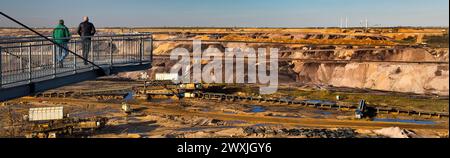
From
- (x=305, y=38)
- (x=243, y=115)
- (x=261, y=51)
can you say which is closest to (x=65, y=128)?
(x=243, y=115)

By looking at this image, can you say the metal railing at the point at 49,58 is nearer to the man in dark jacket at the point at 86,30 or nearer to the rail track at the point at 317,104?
the man in dark jacket at the point at 86,30

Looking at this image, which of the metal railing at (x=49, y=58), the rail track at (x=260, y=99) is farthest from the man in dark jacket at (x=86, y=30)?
the rail track at (x=260, y=99)

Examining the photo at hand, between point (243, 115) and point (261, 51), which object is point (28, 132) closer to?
point (243, 115)

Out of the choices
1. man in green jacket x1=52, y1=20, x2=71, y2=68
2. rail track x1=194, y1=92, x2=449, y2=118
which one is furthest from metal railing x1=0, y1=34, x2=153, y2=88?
rail track x1=194, y1=92, x2=449, y2=118

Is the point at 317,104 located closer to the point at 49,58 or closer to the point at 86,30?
the point at 86,30

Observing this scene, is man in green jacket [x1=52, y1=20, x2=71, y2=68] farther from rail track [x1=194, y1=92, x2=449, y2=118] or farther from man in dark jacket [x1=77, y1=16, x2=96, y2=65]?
rail track [x1=194, y1=92, x2=449, y2=118]

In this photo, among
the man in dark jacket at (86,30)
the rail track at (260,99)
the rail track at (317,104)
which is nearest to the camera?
the man in dark jacket at (86,30)

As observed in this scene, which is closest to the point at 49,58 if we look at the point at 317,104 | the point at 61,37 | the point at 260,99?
the point at 61,37

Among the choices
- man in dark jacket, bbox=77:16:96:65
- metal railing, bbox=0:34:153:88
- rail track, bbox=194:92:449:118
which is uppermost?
man in dark jacket, bbox=77:16:96:65

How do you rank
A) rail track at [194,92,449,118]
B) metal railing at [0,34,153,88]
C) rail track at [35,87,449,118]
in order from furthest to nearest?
1. rail track at [35,87,449,118]
2. rail track at [194,92,449,118]
3. metal railing at [0,34,153,88]
